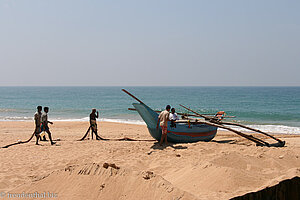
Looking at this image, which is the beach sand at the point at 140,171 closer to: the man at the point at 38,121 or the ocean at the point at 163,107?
the man at the point at 38,121

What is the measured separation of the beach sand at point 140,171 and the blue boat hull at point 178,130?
26.2 inches

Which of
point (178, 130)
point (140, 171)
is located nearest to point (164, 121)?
point (178, 130)

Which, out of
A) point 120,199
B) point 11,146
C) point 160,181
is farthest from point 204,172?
point 11,146

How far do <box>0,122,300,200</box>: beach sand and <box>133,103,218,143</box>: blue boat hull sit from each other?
2.18 ft

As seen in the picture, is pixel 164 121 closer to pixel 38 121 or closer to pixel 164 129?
pixel 164 129

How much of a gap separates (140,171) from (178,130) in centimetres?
516

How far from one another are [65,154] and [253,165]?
558cm

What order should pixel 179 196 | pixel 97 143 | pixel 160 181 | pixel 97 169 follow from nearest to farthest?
pixel 179 196
pixel 160 181
pixel 97 169
pixel 97 143

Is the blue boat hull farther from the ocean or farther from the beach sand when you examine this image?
the ocean

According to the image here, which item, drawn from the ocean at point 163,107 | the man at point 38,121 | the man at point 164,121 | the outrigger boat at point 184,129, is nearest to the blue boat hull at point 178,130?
the outrigger boat at point 184,129

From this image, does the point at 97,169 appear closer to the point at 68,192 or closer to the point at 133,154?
the point at 68,192

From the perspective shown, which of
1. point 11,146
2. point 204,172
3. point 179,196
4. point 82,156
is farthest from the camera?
point 11,146

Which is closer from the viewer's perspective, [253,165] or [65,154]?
[253,165]

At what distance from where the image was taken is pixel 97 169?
486 cm
